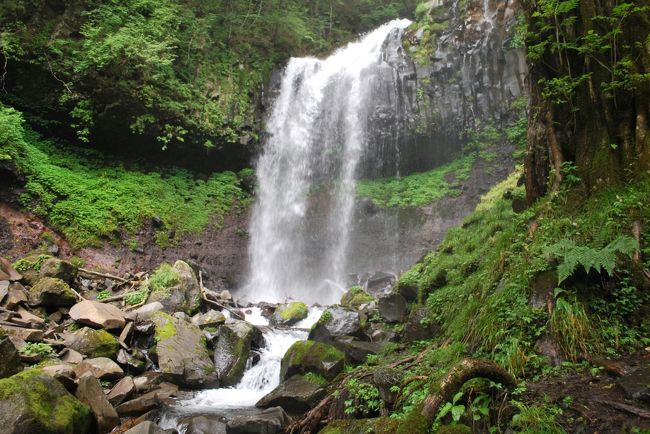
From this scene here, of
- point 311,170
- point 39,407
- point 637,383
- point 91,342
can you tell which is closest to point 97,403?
point 39,407

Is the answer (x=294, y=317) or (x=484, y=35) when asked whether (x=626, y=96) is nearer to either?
(x=294, y=317)

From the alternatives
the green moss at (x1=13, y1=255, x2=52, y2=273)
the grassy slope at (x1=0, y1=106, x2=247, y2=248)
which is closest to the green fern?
the green moss at (x1=13, y1=255, x2=52, y2=273)

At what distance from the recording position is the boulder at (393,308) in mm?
8023

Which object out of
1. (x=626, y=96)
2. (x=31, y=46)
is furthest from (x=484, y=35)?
(x=31, y=46)

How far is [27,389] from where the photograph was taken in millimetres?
4855

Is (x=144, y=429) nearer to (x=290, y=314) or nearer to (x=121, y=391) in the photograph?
(x=121, y=391)

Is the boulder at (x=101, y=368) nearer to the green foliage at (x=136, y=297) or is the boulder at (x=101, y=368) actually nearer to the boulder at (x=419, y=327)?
the green foliage at (x=136, y=297)

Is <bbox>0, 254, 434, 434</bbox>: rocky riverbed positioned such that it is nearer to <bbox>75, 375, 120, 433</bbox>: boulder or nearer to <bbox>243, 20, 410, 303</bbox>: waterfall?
<bbox>75, 375, 120, 433</bbox>: boulder

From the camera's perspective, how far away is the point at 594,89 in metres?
5.02

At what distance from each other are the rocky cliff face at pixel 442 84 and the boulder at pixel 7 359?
15.5 meters

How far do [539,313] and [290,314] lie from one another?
7996 millimetres

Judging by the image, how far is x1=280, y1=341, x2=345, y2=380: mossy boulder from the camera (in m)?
6.68

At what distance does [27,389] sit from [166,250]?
10123 millimetres

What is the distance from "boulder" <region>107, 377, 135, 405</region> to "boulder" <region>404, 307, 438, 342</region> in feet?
14.3
